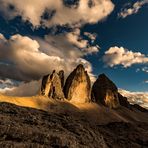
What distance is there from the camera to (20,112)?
12.1 metres

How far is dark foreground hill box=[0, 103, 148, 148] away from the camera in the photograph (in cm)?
956

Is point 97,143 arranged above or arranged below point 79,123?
below

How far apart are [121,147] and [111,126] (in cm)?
298

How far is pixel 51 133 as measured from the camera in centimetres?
1025

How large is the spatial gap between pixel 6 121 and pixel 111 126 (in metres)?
6.92

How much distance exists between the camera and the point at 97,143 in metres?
11.6

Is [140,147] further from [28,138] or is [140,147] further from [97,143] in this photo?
[28,138]

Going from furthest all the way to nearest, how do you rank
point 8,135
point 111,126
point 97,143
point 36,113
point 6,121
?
1. point 111,126
2. point 36,113
3. point 97,143
4. point 6,121
5. point 8,135

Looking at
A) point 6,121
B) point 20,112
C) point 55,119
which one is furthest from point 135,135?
point 6,121

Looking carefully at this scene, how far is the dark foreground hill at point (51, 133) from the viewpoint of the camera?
9561 mm

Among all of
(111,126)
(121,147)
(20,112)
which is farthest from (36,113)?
(111,126)

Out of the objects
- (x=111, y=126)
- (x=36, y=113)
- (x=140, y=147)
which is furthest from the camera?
(x=111, y=126)

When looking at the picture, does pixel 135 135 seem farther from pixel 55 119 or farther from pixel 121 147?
pixel 55 119

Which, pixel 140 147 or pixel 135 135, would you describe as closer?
pixel 140 147
